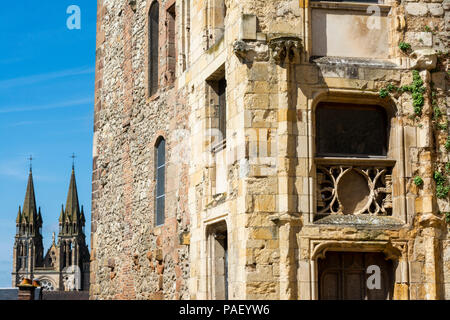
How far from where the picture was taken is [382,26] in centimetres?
1349

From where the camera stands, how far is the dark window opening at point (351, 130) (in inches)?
525

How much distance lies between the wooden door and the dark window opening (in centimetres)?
156

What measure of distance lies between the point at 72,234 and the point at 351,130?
417ft

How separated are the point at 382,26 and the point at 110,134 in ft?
30.3

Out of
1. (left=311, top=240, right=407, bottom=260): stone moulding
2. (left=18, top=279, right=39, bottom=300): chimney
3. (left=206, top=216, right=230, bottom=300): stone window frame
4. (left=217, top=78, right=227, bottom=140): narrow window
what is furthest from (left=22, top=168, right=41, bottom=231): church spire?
(left=311, top=240, right=407, bottom=260): stone moulding

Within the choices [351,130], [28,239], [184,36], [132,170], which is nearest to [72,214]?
[28,239]

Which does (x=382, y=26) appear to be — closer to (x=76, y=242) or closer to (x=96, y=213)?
(x=96, y=213)

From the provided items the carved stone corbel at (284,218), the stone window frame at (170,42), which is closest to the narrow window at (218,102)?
the carved stone corbel at (284,218)

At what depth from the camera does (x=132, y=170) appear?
762 inches

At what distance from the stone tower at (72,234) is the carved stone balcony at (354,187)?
124863mm

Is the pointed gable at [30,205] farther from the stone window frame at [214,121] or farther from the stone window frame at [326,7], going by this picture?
the stone window frame at [326,7]

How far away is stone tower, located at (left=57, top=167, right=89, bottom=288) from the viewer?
13625cm

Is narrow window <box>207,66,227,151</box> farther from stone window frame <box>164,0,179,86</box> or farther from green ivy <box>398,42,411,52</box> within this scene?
green ivy <box>398,42,411,52</box>
